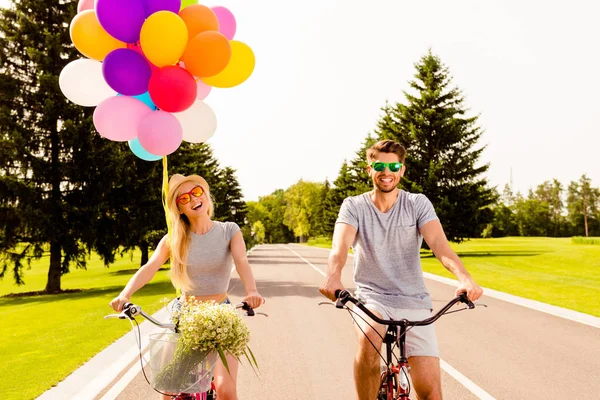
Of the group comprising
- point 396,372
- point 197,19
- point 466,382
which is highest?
point 197,19

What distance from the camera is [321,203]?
332ft

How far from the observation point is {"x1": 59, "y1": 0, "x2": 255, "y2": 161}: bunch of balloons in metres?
4.46

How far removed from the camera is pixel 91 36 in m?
4.75

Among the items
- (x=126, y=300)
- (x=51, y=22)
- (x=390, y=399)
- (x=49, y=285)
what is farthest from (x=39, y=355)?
(x=51, y=22)

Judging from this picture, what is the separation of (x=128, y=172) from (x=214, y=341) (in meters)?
17.6

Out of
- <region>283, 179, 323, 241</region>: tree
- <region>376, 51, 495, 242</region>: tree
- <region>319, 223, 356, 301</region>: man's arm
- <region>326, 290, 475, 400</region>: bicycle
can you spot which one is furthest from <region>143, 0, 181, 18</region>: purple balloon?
<region>283, 179, 323, 241</region>: tree

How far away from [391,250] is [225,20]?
299cm

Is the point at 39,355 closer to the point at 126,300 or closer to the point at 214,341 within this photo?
the point at 126,300

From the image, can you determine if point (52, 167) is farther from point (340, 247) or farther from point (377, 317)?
point (377, 317)

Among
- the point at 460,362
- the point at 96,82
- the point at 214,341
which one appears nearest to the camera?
the point at 214,341

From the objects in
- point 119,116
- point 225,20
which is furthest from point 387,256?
point 225,20

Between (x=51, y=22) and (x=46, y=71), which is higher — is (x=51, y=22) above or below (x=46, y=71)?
above

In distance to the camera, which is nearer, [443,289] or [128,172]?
[443,289]

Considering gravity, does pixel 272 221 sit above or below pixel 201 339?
above
